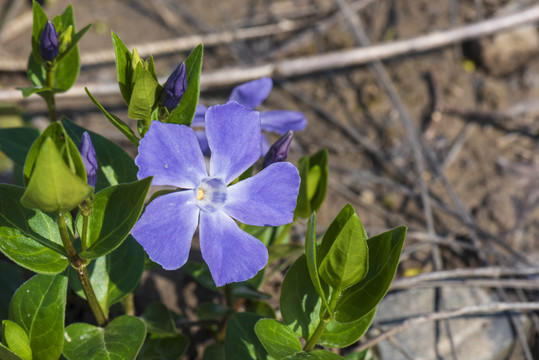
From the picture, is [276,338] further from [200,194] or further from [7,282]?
[7,282]

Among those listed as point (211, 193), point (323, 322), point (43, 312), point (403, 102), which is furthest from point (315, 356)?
point (403, 102)

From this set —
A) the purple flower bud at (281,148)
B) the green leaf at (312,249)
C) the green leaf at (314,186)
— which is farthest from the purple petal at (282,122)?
the green leaf at (312,249)

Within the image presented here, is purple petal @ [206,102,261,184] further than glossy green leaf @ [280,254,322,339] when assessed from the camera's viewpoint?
No

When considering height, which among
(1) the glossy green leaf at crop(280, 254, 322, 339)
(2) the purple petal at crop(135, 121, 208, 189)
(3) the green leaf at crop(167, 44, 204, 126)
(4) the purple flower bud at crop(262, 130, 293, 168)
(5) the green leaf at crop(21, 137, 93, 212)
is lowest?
(1) the glossy green leaf at crop(280, 254, 322, 339)

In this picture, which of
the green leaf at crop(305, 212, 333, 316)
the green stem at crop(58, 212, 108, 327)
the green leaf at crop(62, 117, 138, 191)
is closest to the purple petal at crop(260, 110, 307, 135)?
the green leaf at crop(62, 117, 138, 191)

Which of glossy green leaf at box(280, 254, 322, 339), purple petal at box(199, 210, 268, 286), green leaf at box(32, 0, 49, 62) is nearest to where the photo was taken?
purple petal at box(199, 210, 268, 286)

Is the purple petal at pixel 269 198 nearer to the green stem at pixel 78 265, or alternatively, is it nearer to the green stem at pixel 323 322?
the green stem at pixel 323 322

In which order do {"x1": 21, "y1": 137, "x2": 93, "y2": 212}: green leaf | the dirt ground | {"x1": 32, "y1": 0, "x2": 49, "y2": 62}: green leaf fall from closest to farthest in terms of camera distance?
{"x1": 21, "y1": 137, "x2": 93, "y2": 212}: green leaf, {"x1": 32, "y1": 0, "x2": 49, "y2": 62}: green leaf, the dirt ground

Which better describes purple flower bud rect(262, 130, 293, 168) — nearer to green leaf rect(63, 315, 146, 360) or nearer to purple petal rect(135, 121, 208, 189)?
purple petal rect(135, 121, 208, 189)
